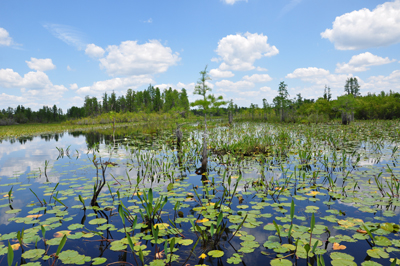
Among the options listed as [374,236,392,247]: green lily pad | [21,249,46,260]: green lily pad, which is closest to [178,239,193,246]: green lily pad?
[21,249,46,260]: green lily pad

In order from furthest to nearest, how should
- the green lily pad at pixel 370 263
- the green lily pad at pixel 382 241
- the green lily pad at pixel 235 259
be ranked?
1. the green lily pad at pixel 382 241
2. the green lily pad at pixel 235 259
3. the green lily pad at pixel 370 263

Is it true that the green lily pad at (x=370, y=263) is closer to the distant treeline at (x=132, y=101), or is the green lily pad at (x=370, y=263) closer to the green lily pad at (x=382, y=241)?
the green lily pad at (x=382, y=241)

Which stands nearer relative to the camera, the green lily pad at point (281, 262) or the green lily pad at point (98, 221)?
the green lily pad at point (281, 262)

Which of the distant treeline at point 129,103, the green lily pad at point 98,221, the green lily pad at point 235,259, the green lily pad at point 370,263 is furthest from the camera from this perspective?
the distant treeline at point 129,103

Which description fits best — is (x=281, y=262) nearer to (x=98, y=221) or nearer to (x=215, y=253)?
(x=215, y=253)

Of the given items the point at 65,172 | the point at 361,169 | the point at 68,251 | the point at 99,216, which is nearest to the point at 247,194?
the point at 99,216

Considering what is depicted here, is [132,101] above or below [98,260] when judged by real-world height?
above

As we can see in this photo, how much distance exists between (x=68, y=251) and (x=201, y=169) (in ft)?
16.6

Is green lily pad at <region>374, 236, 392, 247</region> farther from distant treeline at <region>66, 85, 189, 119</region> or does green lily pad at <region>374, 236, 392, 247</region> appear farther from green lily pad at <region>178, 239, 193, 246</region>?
distant treeline at <region>66, 85, 189, 119</region>

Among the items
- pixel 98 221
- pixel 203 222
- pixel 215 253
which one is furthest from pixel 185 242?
pixel 98 221

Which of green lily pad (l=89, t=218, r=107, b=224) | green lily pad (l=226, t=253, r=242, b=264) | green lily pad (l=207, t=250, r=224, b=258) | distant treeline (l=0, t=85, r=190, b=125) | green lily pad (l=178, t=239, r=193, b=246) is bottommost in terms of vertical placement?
green lily pad (l=226, t=253, r=242, b=264)

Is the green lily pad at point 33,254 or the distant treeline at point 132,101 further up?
the distant treeline at point 132,101

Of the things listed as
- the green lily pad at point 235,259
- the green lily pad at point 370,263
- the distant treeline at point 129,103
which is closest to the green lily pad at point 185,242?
the green lily pad at point 235,259

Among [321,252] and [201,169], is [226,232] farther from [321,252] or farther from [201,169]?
[201,169]
